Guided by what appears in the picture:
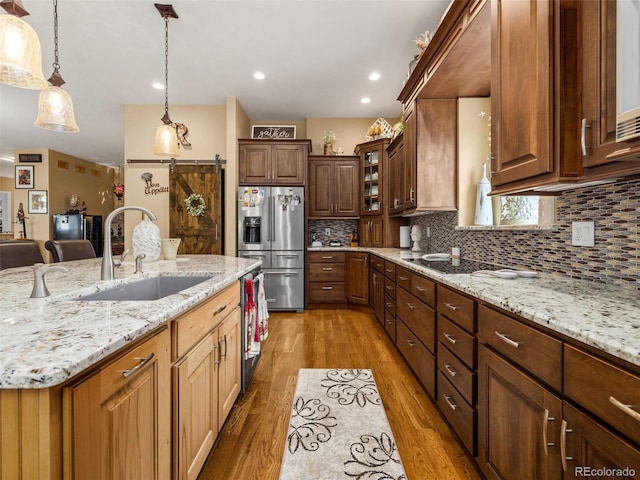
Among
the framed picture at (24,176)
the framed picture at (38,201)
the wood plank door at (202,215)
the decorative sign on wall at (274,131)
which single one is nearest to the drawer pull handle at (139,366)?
the wood plank door at (202,215)

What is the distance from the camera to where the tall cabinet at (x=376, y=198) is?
453cm

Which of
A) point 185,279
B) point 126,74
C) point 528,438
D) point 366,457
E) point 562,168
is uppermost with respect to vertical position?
point 126,74

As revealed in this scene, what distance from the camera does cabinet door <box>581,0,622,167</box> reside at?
1.01 meters

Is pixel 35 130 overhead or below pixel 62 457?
overhead

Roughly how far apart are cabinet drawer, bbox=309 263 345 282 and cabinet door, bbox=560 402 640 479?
377 centimetres

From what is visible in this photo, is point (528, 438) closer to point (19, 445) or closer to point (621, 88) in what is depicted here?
point (621, 88)

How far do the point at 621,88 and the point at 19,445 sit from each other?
1.76m

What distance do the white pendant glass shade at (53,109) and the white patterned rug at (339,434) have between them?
7.60ft

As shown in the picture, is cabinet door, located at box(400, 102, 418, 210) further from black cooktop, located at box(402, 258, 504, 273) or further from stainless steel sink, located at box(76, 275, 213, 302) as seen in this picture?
stainless steel sink, located at box(76, 275, 213, 302)

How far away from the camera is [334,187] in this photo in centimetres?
489

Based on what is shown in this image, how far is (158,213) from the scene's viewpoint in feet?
15.4

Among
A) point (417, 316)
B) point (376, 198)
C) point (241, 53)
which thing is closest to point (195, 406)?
point (417, 316)

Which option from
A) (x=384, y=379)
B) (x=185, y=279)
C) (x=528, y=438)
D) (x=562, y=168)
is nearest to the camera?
(x=528, y=438)

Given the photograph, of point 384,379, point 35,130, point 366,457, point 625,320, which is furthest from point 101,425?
point 35,130
